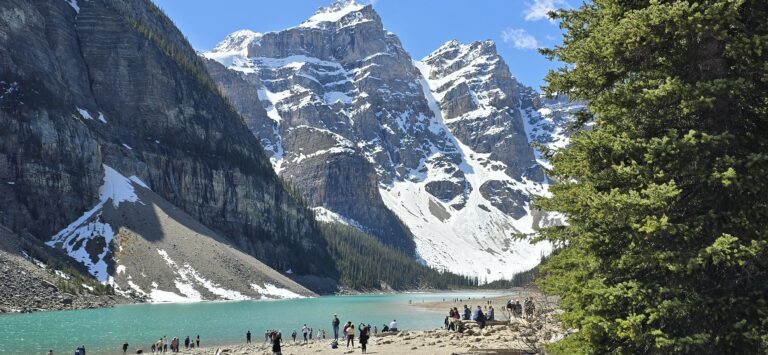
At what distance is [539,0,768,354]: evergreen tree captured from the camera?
987cm

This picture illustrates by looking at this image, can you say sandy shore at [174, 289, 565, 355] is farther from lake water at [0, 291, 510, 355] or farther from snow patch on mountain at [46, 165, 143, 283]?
snow patch on mountain at [46, 165, 143, 283]

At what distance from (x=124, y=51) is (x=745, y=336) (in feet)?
667

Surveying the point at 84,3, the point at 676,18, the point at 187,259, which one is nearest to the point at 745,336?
the point at 676,18

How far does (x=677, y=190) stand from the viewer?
9758 mm

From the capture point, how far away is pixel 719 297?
9969mm

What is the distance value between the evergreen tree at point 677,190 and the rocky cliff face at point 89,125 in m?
131

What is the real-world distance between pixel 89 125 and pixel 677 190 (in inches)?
6722

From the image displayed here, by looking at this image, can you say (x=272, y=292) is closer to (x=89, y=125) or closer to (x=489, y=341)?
(x=89, y=125)

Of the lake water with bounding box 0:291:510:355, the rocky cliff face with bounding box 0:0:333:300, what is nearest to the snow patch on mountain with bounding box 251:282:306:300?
the rocky cliff face with bounding box 0:0:333:300

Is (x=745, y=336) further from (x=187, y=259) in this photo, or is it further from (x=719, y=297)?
(x=187, y=259)

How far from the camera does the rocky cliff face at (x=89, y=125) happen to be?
5251 inches

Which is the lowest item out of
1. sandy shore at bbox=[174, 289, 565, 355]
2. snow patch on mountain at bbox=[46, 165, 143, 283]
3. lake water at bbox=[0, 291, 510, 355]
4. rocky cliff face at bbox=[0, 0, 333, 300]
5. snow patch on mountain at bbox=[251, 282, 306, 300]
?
lake water at bbox=[0, 291, 510, 355]

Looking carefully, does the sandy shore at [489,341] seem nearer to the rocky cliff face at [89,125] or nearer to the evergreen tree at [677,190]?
the evergreen tree at [677,190]

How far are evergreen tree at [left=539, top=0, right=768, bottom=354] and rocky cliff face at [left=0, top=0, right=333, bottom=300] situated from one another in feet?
430
